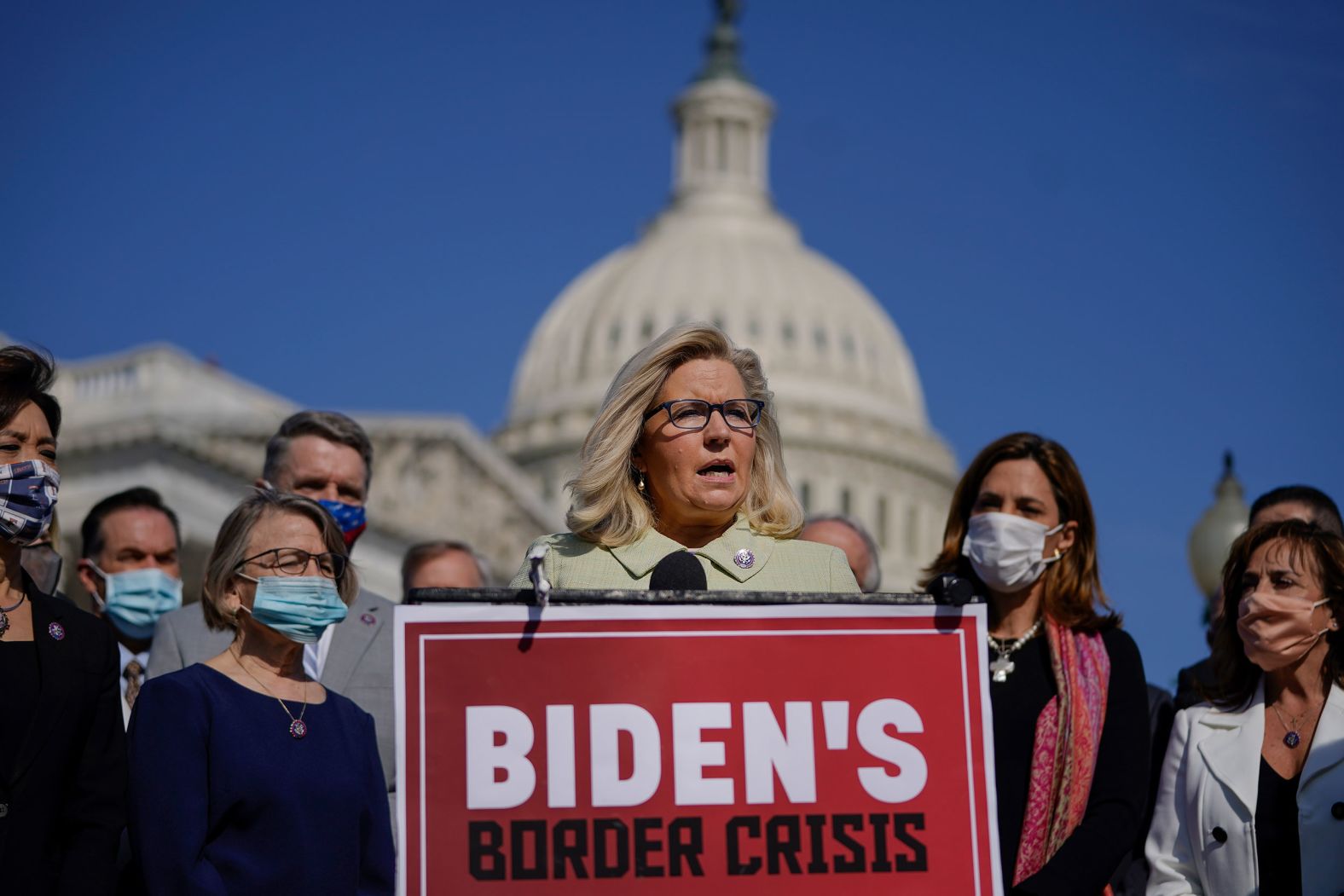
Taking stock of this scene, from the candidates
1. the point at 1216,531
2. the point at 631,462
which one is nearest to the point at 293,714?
the point at 631,462

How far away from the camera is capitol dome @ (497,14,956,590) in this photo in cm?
9544

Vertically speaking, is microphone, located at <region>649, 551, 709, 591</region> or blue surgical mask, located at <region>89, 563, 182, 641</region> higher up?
blue surgical mask, located at <region>89, 563, 182, 641</region>

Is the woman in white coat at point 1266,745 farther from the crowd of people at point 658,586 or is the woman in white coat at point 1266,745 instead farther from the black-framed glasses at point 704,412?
the black-framed glasses at point 704,412

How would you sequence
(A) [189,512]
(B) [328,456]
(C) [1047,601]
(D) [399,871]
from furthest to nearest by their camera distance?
(A) [189,512], (B) [328,456], (C) [1047,601], (D) [399,871]

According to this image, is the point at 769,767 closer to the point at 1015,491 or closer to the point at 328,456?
the point at 1015,491

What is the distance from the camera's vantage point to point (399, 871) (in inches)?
159

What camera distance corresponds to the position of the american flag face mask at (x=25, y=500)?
5285 millimetres

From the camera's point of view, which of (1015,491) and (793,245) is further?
(793,245)

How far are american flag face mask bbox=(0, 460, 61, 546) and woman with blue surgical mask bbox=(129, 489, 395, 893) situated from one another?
1.46 feet

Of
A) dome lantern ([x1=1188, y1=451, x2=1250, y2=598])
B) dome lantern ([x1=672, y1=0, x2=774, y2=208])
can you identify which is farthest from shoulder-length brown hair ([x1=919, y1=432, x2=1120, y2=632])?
dome lantern ([x1=672, y1=0, x2=774, y2=208])

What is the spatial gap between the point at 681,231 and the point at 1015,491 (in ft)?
328

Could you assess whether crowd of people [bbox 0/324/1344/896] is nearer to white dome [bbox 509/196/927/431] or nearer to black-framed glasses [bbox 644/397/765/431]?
black-framed glasses [bbox 644/397/765/431]

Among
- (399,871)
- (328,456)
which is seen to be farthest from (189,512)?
(399,871)

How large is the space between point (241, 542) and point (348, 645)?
1.36 meters
